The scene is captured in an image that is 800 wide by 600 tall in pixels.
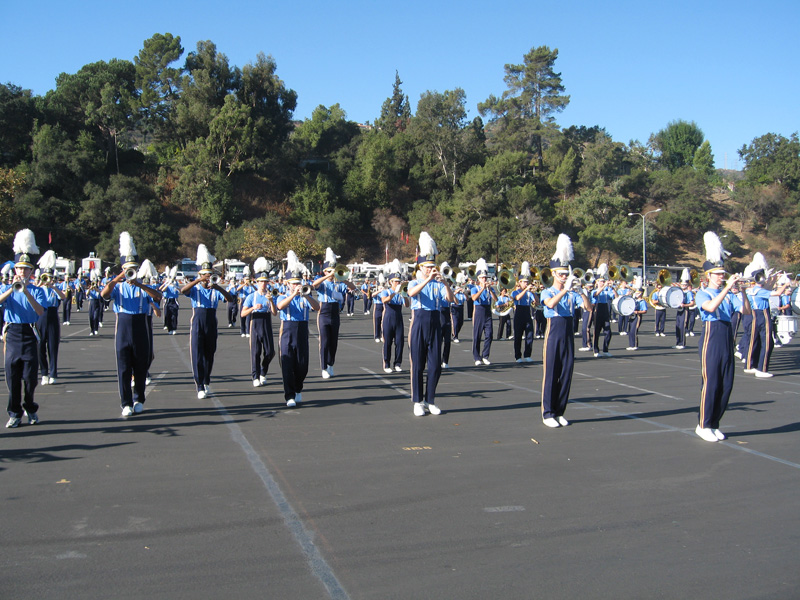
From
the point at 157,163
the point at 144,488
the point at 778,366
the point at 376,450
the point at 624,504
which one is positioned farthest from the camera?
the point at 157,163

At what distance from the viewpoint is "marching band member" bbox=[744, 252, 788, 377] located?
13.2 m

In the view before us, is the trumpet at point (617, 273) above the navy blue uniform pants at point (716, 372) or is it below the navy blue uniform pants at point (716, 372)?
above

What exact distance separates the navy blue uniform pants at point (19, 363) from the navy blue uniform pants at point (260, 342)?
4.03m

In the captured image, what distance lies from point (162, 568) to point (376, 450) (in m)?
3.25

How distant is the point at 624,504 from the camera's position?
5445mm

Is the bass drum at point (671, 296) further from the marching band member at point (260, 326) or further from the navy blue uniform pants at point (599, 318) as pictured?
the marching band member at point (260, 326)

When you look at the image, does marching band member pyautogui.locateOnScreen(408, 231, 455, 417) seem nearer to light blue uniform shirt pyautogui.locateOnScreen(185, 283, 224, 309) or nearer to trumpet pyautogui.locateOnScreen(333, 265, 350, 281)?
trumpet pyautogui.locateOnScreen(333, 265, 350, 281)

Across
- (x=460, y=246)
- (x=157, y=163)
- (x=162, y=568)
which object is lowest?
(x=162, y=568)

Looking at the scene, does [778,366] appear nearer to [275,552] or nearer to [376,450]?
[376,450]

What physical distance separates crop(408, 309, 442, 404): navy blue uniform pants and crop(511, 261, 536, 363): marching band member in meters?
6.99

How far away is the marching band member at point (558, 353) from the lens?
27.5 feet

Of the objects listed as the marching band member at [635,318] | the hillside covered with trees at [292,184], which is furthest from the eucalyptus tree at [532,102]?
the marching band member at [635,318]

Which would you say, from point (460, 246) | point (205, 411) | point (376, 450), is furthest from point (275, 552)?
point (460, 246)

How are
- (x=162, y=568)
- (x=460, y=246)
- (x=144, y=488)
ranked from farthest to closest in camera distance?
(x=460, y=246) → (x=144, y=488) → (x=162, y=568)
